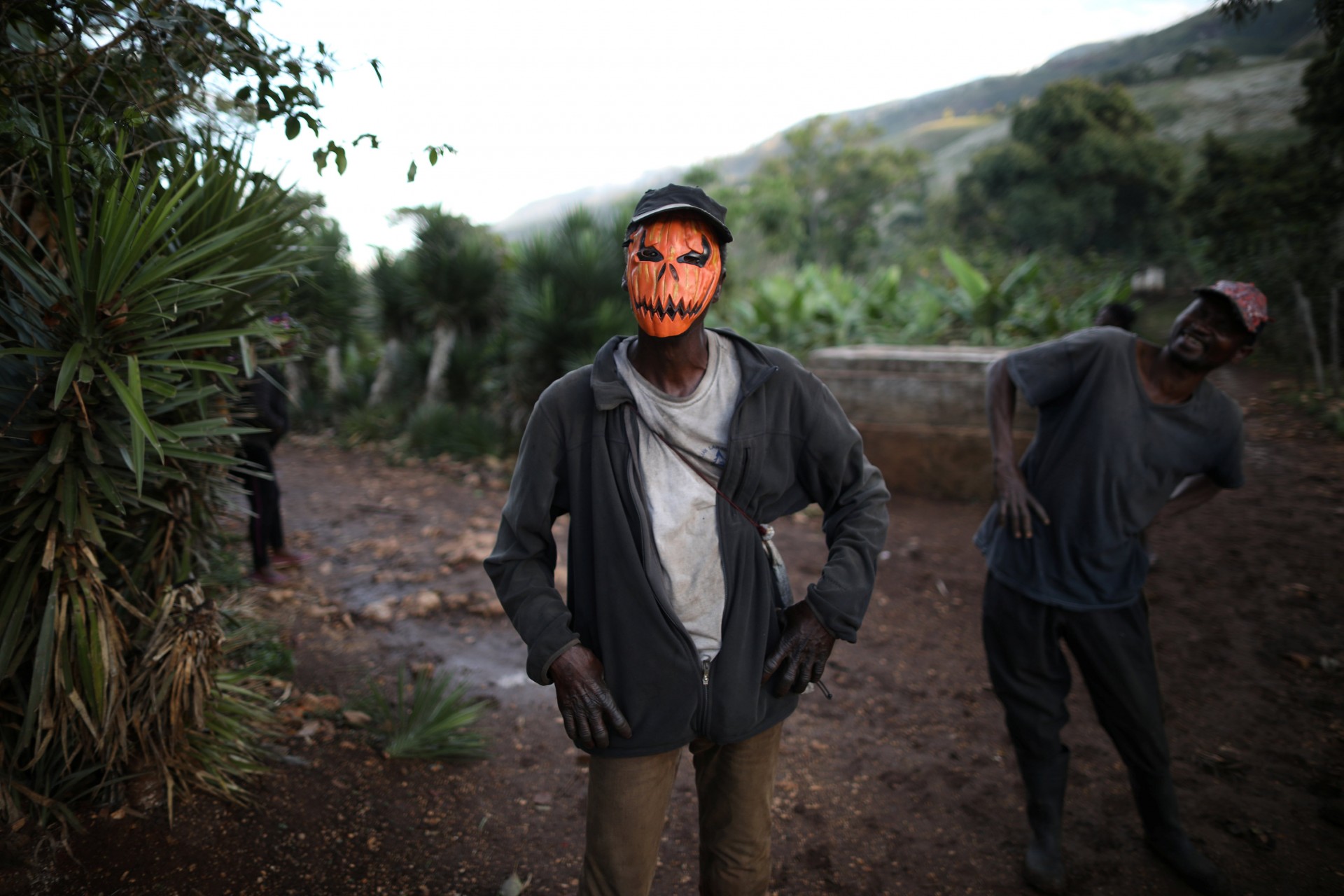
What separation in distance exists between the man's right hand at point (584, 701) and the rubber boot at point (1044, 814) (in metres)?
1.88

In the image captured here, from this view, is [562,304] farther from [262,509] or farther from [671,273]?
[671,273]

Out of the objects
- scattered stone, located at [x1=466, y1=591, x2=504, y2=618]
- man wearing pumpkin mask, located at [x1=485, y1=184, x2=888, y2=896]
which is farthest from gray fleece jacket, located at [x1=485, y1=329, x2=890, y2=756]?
scattered stone, located at [x1=466, y1=591, x2=504, y2=618]

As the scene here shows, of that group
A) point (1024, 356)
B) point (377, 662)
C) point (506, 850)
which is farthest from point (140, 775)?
point (1024, 356)

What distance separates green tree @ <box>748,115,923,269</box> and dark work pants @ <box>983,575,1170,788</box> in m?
34.0

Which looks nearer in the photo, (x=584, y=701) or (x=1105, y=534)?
(x=584, y=701)

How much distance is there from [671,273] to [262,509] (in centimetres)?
470

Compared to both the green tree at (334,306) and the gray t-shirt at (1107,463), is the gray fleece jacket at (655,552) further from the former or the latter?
the green tree at (334,306)

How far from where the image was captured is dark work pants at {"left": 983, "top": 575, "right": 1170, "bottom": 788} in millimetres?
2838

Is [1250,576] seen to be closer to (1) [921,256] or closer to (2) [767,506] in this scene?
(2) [767,506]

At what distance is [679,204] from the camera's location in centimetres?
183

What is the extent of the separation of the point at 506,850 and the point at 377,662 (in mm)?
1740

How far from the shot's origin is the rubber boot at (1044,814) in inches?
113

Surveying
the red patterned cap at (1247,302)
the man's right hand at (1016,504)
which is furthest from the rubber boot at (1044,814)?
the red patterned cap at (1247,302)

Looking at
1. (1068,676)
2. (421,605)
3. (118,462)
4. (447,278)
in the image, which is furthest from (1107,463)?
(447,278)
